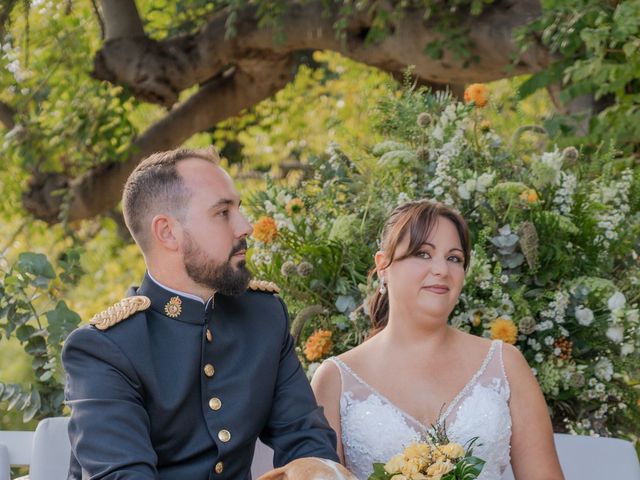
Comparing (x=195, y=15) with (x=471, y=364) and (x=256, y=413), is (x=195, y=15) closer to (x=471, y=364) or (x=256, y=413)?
(x=471, y=364)

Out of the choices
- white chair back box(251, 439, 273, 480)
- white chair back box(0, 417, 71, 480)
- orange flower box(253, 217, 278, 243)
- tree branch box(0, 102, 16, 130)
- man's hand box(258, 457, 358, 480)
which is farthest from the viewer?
tree branch box(0, 102, 16, 130)

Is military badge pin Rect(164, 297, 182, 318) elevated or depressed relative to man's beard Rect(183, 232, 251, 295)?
depressed

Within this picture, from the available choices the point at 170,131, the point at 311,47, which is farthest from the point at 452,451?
the point at 170,131

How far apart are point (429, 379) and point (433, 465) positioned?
1173mm

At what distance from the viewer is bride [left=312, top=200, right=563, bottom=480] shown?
3395 mm

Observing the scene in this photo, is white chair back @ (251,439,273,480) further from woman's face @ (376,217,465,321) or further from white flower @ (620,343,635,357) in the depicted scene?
white flower @ (620,343,635,357)

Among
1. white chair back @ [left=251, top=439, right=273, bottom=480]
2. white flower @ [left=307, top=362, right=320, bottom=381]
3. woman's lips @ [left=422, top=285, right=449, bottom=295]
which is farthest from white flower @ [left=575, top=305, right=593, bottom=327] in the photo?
white chair back @ [left=251, top=439, right=273, bottom=480]

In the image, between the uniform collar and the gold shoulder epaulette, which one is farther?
the gold shoulder epaulette

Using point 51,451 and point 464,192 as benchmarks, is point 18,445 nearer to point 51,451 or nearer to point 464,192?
point 51,451

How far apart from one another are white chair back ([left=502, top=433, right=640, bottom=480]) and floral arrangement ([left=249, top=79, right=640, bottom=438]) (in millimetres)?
424

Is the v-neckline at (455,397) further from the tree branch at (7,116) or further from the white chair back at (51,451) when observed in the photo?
the tree branch at (7,116)

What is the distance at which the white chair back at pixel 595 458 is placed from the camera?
11.4ft

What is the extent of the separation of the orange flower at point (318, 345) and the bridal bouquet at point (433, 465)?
5.17 ft

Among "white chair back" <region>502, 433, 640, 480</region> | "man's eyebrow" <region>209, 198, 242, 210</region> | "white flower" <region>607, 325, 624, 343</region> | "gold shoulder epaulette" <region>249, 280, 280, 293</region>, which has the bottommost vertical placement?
"white chair back" <region>502, 433, 640, 480</region>
